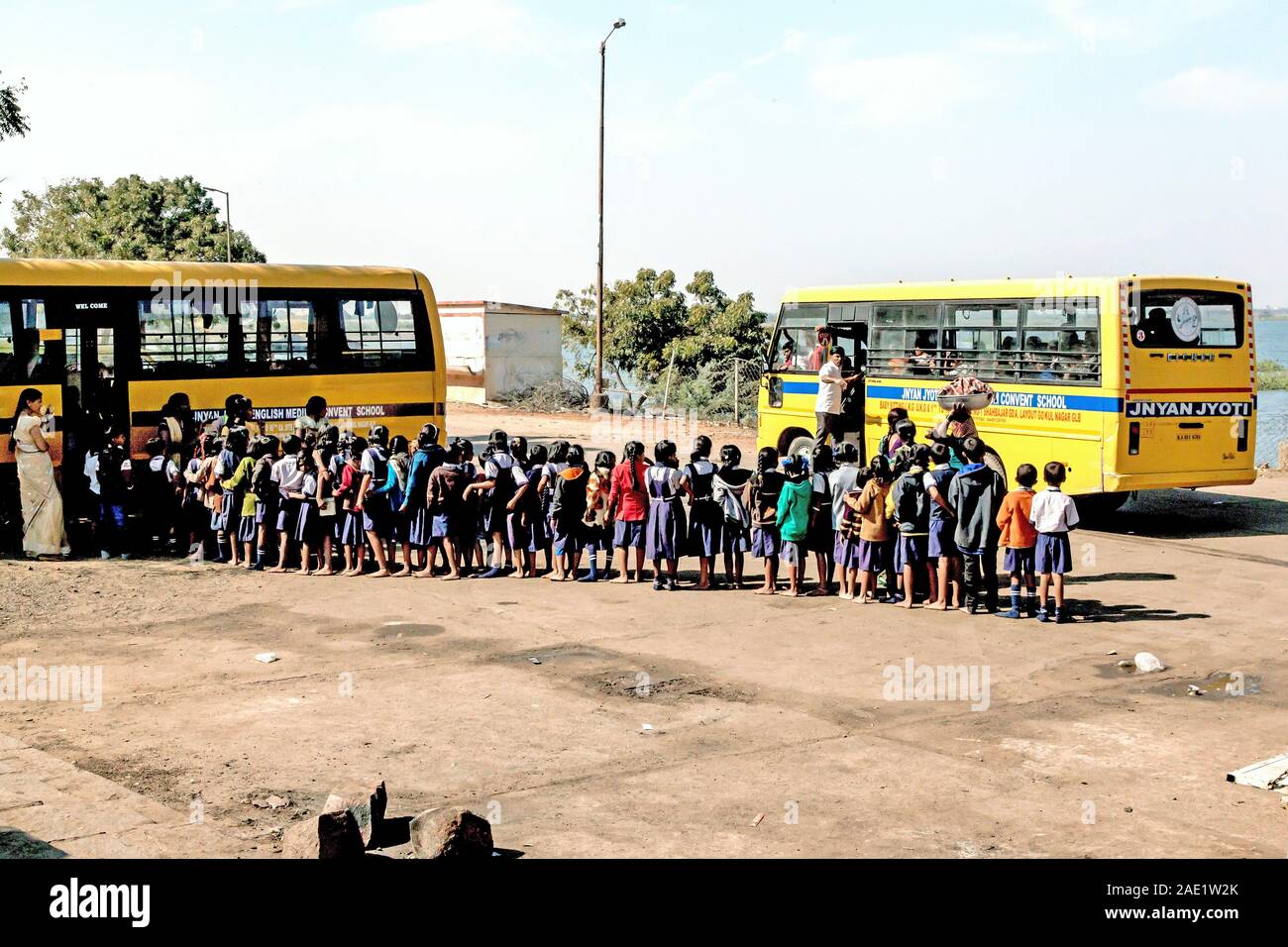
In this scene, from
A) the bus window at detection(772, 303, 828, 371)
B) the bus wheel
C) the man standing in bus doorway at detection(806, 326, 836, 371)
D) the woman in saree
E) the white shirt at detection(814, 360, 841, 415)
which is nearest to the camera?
the woman in saree

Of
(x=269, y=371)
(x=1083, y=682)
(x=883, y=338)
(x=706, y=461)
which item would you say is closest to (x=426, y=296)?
(x=269, y=371)

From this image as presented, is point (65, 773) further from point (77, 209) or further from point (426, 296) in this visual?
point (77, 209)

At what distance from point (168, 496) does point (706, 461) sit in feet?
21.1

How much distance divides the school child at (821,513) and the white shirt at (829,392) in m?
4.95

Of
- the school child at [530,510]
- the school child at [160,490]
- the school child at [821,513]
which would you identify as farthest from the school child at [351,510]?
the school child at [821,513]

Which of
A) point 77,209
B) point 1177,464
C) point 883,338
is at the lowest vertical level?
point 1177,464

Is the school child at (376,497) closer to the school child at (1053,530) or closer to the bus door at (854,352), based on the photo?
the school child at (1053,530)

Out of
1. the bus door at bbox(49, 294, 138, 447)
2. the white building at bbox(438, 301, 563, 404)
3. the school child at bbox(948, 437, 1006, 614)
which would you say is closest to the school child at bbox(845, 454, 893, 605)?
the school child at bbox(948, 437, 1006, 614)

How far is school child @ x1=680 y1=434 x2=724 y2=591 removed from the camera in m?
12.7

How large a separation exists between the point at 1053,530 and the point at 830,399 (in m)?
6.73

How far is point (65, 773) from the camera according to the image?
757 centimetres

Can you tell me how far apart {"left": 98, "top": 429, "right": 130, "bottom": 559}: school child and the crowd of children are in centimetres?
2

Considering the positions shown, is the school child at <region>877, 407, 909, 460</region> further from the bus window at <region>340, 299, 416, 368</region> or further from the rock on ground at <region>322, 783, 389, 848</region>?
the rock on ground at <region>322, 783, 389, 848</region>

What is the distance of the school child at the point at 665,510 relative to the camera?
1283 centimetres
